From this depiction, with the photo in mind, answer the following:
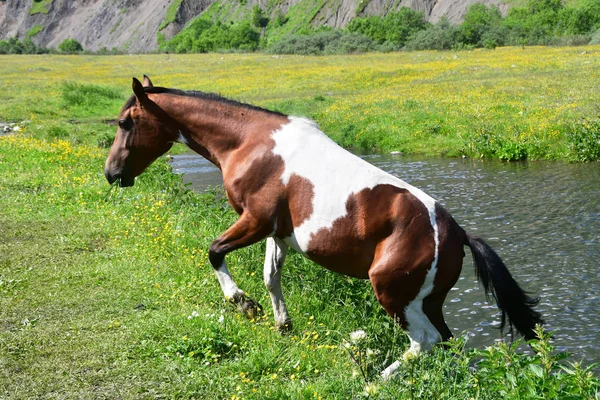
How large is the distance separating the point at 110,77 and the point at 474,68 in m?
35.4

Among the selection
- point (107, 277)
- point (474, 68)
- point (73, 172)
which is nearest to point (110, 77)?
point (474, 68)

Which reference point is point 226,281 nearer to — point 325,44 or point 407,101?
point 407,101

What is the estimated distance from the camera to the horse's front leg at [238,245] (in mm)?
6816

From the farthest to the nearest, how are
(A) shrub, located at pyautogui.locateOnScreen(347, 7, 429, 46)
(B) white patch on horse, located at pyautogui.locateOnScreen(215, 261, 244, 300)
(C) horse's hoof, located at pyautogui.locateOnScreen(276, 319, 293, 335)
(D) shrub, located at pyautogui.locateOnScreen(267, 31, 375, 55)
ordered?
(A) shrub, located at pyautogui.locateOnScreen(347, 7, 429, 46) < (D) shrub, located at pyautogui.locateOnScreen(267, 31, 375, 55) < (C) horse's hoof, located at pyautogui.locateOnScreen(276, 319, 293, 335) < (B) white patch on horse, located at pyautogui.locateOnScreen(215, 261, 244, 300)

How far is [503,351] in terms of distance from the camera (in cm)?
447

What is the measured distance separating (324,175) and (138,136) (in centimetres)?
245

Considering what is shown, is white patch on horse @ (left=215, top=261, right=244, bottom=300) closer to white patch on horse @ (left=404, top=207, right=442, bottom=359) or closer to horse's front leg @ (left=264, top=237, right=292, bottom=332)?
horse's front leg @ (left=264, top=237, right=292, bottom=332)

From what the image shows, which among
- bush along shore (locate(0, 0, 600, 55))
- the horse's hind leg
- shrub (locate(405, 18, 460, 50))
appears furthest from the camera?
bush along shore (locate(0, 0, 600, 55))

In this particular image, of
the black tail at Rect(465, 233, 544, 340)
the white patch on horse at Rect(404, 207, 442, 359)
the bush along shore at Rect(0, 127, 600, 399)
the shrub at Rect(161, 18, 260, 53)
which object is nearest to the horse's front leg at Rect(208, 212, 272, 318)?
the bush along shore at Rect(0, 127, 600, 399)

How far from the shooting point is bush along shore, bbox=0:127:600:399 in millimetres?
5160

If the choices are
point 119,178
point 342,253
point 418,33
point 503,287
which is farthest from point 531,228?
point 418,33

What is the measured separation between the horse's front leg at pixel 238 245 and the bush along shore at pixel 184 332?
6.8 inches

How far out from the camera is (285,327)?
288 inches

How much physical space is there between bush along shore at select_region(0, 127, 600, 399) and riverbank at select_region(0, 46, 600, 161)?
366cm
